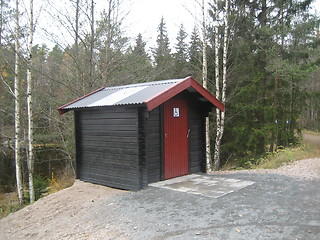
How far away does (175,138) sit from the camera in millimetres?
8023

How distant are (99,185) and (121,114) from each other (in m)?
2.19

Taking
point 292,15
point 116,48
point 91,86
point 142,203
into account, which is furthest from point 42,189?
point 292,15

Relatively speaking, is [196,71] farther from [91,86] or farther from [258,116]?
[91,86]

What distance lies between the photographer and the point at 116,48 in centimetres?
1226

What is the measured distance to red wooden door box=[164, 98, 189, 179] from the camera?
25.5 feet

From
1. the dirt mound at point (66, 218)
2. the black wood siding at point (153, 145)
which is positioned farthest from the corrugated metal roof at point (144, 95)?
the dirt mound at point (66, 218)

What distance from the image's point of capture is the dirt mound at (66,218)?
5.12 m

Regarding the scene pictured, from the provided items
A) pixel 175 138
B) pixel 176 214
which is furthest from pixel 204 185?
pixel 176 214

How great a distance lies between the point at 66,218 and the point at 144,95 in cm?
320

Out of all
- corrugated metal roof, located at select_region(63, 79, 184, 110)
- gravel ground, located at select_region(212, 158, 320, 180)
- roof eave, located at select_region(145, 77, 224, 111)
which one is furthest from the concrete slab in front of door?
corrugated metal roof, located at select_region(63, 79, 184, 110)

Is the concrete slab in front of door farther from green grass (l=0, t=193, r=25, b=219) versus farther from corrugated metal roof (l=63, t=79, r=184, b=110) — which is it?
green grass (l=0, t=193, r=25, b=219)

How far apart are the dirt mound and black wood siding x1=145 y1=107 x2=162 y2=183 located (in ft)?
3.06

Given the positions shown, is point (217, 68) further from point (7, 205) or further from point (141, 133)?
point (7, 205)

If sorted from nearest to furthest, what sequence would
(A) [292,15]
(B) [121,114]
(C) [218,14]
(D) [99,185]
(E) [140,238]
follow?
(E) [140,238] < (B) [121,114] < (D) [99,185] < (C) [218,14] < (A) [292,15]
